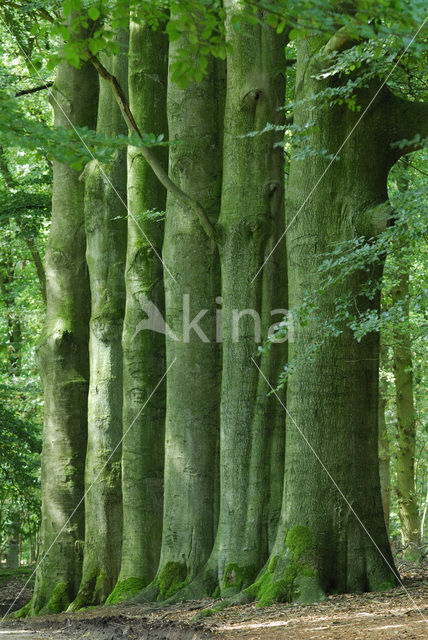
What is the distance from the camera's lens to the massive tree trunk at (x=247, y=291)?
28.1 ft

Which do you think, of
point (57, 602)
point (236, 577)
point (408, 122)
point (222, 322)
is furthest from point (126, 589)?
point (408, 122)

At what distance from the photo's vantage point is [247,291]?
902 cm

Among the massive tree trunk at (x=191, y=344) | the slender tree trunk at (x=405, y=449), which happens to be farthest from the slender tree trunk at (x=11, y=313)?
the massive tree trunk at (x=191, y=344)

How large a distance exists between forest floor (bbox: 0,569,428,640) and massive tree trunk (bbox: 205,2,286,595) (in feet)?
2.84

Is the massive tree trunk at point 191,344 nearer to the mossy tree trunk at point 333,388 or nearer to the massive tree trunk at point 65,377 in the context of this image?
the mossy tree trunk at point 333,388

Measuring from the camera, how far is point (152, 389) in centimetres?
1062

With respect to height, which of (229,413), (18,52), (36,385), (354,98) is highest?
(18,52)

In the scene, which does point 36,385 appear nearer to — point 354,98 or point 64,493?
point 64,493

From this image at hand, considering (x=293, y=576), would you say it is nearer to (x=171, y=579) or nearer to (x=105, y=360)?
(x=171, y=579)

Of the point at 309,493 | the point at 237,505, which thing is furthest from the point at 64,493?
the point at 309,493

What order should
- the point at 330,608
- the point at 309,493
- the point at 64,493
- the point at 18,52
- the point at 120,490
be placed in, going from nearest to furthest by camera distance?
the point at 330,608, the point at 309,493, the point at 120,490, the point at 64,493, the point at 18,52

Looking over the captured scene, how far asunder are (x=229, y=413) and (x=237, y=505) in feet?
3.46

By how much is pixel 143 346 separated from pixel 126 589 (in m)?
3.26

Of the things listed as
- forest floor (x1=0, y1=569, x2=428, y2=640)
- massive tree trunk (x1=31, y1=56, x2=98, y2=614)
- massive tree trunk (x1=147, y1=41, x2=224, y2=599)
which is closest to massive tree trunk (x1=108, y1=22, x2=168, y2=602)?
massive tree trunk (x1=147, y1=41, x2=224, y2=599)
